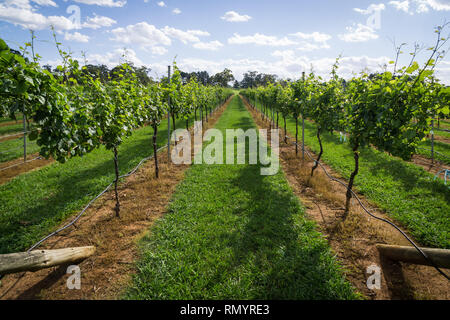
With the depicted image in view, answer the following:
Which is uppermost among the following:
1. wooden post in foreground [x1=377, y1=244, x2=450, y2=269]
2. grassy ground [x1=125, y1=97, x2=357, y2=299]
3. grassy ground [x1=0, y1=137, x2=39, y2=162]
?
grassy ground [x1=0, y1=137, x2=39, y2=162]

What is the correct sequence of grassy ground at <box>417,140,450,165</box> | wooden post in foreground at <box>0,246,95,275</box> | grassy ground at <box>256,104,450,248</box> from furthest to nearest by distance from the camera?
1. grassy ground at <box>417,140,450,165</box>
2. grassy ground at <box>256,104,450,248</box>
3. wooden post in foreground at <box>0,246,95,275</box>

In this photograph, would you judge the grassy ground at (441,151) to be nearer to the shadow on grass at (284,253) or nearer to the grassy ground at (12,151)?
the shadow on grass at (284,253)

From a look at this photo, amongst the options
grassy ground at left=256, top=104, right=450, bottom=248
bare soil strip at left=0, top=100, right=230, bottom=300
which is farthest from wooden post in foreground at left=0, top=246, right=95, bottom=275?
grassy ground at left=256, top=104, right=450, bottom=248

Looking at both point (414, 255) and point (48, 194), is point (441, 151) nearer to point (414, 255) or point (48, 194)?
point (414, 255)

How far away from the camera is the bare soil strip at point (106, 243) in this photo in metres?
3.64

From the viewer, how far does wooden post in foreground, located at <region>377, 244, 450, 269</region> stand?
3.34 meters

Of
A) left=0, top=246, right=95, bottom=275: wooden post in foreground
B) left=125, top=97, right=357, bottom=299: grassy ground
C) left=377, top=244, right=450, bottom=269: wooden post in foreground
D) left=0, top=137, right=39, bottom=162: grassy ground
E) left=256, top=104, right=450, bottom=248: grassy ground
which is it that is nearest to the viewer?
left=0, top=246, right=95, bottom=275: wooden post in foreground

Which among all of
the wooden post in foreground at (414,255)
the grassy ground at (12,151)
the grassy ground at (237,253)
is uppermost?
the grassy ground at (12,151)

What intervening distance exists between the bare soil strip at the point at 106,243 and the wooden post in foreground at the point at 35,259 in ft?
1.33

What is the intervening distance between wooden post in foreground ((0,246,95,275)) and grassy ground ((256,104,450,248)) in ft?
23.8

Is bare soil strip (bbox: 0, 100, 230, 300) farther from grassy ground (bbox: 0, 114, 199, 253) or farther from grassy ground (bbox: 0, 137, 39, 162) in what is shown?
grassy ground (bbox: 0, 137, 39, 162)

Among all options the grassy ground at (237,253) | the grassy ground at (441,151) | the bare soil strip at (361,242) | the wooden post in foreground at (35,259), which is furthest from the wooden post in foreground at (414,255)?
the grassy ground at (441,151)
